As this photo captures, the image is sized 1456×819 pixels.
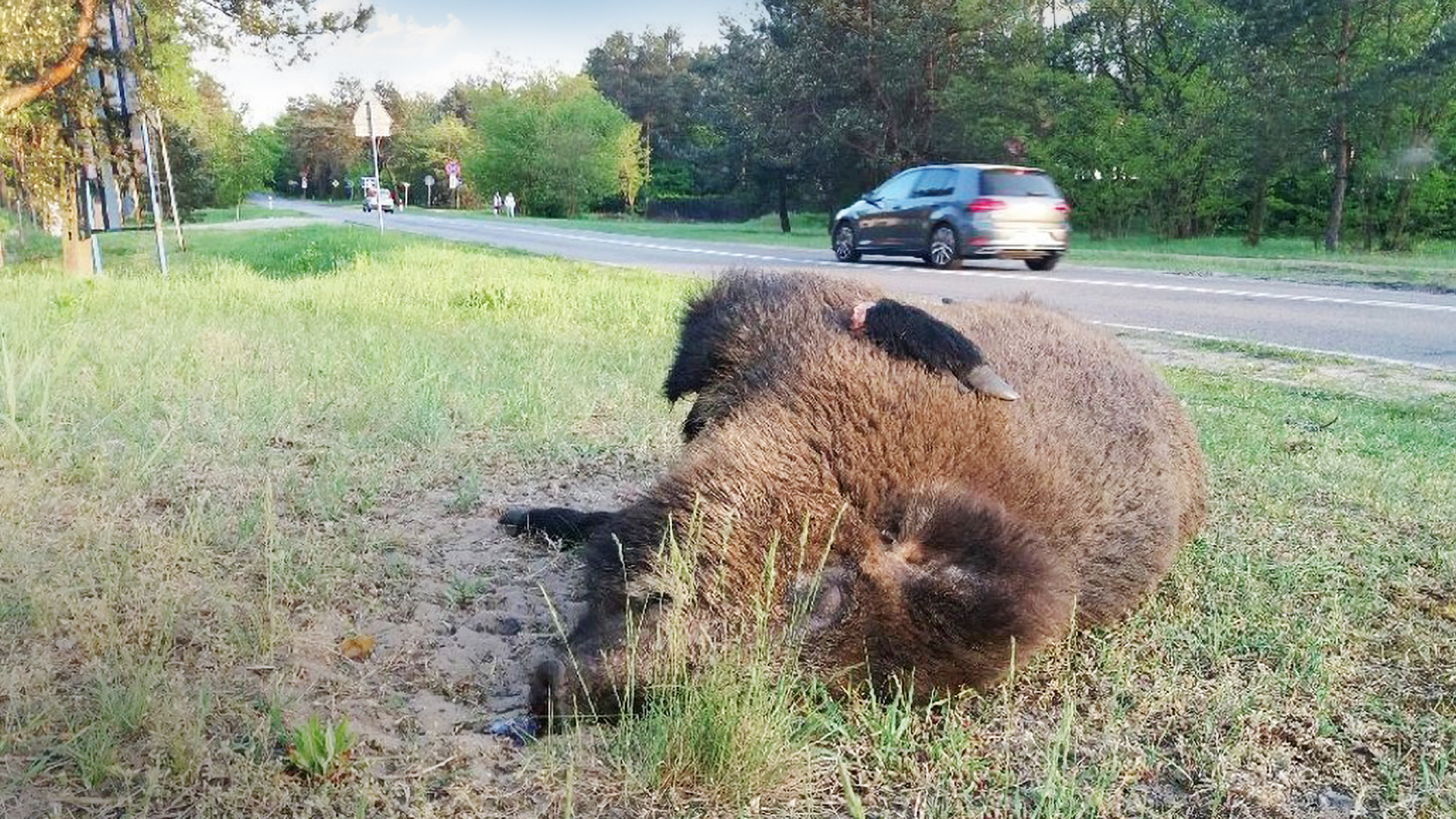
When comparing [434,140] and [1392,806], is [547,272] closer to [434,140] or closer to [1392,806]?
[1392,806]

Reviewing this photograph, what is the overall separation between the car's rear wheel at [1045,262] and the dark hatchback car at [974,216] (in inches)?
0.5

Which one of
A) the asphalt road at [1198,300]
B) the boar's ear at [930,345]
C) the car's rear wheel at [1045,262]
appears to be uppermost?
the boar's ear at [930,345]

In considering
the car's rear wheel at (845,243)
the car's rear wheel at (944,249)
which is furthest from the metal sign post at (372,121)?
the car's rear wheel at (944,249)

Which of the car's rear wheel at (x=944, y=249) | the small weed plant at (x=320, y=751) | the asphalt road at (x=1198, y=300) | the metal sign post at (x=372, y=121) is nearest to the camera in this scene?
the small weed plant at (x=320, y=751)

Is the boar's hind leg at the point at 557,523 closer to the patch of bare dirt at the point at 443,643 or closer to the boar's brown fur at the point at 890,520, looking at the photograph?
the patch of bare dirt at the point at 443,643

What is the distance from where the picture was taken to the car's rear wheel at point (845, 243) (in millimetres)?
20969

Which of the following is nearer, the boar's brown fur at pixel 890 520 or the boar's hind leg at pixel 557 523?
the boar's brown fur at pixel 890 520

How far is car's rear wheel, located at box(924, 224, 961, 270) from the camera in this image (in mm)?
18156

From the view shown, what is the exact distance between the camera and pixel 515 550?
3.54 meters

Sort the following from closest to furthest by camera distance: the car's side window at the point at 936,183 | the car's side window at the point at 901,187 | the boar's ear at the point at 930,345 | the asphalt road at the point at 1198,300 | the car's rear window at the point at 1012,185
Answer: the boar's ear at the point at 930,345, the asphalt road at the point at 1198,300, the car's rear window at the point at 1012,185, the car's side window at the point at 936,183, the car's side window at the point at 901,187

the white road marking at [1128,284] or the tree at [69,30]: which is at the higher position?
the tree at [69,30]

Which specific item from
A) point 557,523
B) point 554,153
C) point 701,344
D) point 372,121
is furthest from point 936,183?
point 554,153

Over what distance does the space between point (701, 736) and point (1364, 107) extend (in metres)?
27.9

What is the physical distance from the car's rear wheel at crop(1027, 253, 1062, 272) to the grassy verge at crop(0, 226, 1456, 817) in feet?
41.3
